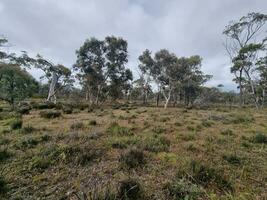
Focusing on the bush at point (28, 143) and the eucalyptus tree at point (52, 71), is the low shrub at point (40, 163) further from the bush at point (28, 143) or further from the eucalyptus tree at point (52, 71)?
the eucalyptus tree at point (52, 71)

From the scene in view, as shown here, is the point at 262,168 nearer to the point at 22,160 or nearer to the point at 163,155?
the point at 163,155

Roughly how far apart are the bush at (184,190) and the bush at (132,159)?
1127 millimetres

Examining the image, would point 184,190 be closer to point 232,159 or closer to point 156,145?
point 232,159

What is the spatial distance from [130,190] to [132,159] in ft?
4.51

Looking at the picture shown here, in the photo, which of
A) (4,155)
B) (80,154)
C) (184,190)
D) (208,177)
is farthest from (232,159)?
(4,155)

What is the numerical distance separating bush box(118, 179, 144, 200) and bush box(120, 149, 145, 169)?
101cm

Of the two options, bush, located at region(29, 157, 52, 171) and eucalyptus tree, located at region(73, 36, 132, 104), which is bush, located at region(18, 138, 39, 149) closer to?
bush, located at region(29, 157, 52, 171)

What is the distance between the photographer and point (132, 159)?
14.8ft

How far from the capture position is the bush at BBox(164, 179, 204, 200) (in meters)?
3.15

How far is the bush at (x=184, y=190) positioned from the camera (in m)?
3.15

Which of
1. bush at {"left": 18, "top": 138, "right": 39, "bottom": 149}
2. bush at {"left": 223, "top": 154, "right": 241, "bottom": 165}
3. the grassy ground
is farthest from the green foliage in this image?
bush at {"left": 223, "top": 154, "right": 241, "bottom": 165}

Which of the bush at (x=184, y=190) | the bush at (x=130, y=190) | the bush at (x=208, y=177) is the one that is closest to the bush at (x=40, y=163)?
the bush at (x=130, y=190)

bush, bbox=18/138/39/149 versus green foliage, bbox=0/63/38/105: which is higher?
green foliage, bbox=0/63/38/105

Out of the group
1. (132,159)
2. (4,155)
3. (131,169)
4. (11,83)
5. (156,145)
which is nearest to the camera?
(131,169)
